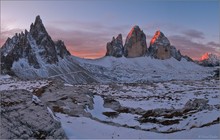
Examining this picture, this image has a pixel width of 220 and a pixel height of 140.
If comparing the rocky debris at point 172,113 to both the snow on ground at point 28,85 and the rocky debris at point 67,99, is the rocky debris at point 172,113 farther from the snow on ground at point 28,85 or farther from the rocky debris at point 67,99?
the snow on ground at point 28,85

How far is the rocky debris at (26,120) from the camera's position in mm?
19828

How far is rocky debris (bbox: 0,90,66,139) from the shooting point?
1983 cm

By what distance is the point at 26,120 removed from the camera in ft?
68.5

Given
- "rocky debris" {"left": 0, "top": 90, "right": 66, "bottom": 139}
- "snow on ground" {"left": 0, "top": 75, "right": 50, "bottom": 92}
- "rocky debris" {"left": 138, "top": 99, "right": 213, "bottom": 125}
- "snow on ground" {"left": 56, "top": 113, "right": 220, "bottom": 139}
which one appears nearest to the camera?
"rocky debris" {"left": 0, "top": 90, "right": 66, "bottom": 139}

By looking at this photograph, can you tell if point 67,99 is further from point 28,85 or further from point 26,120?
point 28,85

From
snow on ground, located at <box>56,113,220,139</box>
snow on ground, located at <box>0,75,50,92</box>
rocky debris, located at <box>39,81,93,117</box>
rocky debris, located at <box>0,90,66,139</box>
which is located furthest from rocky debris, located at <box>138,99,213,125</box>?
snow on ground, located at <box>0,75,50,92</box>

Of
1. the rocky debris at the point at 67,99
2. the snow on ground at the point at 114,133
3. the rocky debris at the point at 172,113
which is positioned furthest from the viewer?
the rocky debris at the point at 67,99

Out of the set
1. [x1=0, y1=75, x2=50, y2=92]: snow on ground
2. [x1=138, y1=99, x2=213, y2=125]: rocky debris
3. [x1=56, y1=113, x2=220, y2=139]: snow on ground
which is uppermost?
[x1=56, y1=113, x2=220, y2=139]: snow on ground

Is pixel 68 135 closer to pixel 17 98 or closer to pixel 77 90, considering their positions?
pixel 17 98

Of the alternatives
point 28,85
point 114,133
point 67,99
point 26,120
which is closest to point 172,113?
point 67,99

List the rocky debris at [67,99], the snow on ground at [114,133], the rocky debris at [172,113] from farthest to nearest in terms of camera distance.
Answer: the rocky debris at [67,99], the rocky debris at [172,113], the snow on ground at [114,133]

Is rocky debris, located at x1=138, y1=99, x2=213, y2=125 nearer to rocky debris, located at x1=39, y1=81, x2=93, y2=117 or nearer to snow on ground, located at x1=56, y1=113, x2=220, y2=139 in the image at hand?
rocky debris, located at x1=39, y1=81, x2=93, y2=117

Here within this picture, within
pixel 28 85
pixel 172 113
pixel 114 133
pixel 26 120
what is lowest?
pixel 172 113

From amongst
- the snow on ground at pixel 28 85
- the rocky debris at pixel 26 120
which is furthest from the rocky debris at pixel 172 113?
the snow on ground at pixel 28 85
